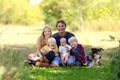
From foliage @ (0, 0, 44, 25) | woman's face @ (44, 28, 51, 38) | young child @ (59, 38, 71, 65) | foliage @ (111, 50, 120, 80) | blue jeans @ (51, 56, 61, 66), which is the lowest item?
foliage @ (111, 50, 120, 80)

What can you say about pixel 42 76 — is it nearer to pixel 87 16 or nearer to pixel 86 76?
pixel 86 76

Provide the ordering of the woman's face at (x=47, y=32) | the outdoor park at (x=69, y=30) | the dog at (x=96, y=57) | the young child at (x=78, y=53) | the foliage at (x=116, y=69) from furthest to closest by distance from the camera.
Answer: the woman's face at (x=47, y=32) → the dog at (x=96, y=57) → the young child at (x=78, y=53) → the foliage at (x=116, y=69) → the outdoor park at (x=69, y=30)

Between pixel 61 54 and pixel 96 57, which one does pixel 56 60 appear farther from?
pixel 96 57

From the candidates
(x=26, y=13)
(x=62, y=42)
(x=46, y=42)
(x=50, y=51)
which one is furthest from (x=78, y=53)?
(x=26, y=13)

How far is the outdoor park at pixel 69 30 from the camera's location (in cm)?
764

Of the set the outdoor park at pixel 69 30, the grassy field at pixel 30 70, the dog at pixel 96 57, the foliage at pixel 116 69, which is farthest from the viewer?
the dog at pixel 96 57

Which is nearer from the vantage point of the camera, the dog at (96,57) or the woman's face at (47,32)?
the dog at (96,57)

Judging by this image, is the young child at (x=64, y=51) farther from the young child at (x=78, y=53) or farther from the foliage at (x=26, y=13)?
the foliage at (x=26, y=13)

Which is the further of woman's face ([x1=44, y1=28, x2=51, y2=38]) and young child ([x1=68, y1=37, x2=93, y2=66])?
woman's face ([x1=44, y1=28, x2=51, y2=38])

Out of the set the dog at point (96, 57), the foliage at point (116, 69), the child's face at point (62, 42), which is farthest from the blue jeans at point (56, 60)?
the foliage at point (116, 69)

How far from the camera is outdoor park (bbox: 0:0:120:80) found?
7645 mm

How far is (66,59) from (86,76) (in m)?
1.55

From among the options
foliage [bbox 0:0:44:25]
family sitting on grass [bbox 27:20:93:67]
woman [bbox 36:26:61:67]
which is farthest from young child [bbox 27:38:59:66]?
foliage [bbox 0:0:44:25]

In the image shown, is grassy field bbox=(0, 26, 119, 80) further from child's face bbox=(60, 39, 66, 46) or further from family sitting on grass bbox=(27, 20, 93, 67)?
child's face bbox=(60, 39, 66, 46)
